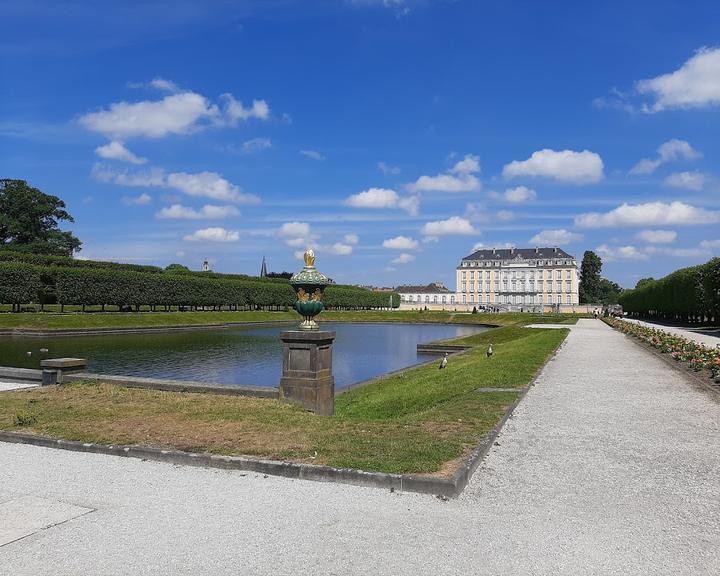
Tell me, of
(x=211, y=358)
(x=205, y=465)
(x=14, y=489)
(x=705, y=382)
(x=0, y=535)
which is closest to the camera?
(x=0, y=535)

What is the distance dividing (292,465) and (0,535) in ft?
9.03

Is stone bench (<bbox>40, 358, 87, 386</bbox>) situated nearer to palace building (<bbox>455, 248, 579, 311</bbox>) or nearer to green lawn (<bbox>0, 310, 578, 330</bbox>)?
green lawn (<bbox>0, 310, 578, 330</bbox>)

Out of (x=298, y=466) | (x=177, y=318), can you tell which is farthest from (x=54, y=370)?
(x=177, y=318)

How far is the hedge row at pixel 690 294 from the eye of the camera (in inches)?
1673

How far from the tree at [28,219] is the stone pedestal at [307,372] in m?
83.1

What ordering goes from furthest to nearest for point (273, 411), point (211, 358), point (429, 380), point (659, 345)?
1. point (211, 358)
2. point (659, 345)
3. point (429, 380)
4. point (273, 411)

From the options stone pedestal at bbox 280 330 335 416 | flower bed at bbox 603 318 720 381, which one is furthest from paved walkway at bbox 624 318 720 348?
stone pedestal at bbox 280 330 335 416

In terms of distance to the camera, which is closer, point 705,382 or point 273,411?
point 273,411

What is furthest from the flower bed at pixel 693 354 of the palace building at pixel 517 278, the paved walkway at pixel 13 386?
the palace building at pixel 517 278

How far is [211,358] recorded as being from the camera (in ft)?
89.2

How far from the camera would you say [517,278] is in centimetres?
14562

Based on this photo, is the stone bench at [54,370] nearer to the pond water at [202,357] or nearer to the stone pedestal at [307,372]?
the pond water at [202,357]

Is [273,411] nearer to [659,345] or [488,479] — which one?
[488,479]

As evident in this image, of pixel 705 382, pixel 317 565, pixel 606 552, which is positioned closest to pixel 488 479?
pixel 606 552
